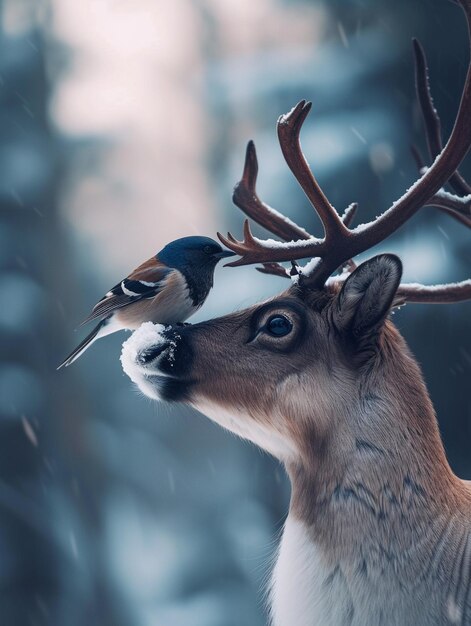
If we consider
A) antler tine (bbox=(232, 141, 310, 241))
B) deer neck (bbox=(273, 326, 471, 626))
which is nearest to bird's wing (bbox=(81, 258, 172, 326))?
antler tine (bbox=(232, 141, 310, 241))

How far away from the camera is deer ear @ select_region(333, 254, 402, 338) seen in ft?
4.63

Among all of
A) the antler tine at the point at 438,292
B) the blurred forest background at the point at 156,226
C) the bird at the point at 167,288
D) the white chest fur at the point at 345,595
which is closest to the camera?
the white chest fur at the point at 345,595

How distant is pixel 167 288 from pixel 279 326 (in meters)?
0.26

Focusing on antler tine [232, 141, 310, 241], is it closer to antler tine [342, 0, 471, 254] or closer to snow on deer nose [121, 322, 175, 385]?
antler tine [342, 0, 471, 254]

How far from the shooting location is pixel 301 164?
1.52 metres

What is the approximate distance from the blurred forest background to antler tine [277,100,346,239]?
2.55m

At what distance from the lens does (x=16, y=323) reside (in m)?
5.01

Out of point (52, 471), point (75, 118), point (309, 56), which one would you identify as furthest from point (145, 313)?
point (75, 118)

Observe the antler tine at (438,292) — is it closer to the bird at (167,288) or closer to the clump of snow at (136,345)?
the bird at (167,288)

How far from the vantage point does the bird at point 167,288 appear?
63.8 inches

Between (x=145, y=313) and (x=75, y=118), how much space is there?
4.26m

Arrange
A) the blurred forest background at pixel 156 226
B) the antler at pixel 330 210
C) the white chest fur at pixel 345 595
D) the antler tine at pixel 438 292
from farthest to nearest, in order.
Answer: the blurred forest background at pixel 156 226
the antler tine at pixel 438 292
the antler at pixel 330 210
the white chest fur at pixel 345 595

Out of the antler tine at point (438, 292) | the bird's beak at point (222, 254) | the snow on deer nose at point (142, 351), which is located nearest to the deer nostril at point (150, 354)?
the snow on deer nose at point (142, 351)

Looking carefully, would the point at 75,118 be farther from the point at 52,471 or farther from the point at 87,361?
the point at 52,471
